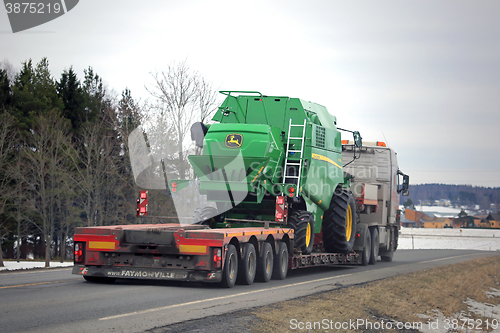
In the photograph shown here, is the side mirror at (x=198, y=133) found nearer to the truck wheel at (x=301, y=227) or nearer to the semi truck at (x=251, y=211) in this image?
the semi truck at (x=251, y=211)

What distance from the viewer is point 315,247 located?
1800 centimetres

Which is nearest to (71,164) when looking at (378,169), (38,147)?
(38,147)

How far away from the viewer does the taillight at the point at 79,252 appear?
39.9ft

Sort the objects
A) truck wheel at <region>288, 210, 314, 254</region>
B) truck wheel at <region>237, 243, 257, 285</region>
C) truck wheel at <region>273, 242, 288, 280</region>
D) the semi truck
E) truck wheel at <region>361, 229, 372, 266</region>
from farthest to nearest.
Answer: truck wheel at <region>361, 229, 372, 266</region> → truck wheel at <region>288, 210, 314, 254</region> → truck wheel at <region>273, 242, 288, 280</region> → truck wheel at <region>237, 243, 257, 285</region> → the semi truck

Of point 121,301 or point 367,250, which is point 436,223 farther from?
point 121,301

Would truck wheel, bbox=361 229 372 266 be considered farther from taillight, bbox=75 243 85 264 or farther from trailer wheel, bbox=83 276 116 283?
taillight, bbox=75 243 85 264

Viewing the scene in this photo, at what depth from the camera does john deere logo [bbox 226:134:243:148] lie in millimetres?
14773

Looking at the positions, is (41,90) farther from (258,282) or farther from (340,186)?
(258,282)

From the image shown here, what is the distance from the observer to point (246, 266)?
12.6 m

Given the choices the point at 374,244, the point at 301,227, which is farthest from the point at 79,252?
the point at 374,244

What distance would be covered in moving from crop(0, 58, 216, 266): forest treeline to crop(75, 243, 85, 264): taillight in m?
19.8

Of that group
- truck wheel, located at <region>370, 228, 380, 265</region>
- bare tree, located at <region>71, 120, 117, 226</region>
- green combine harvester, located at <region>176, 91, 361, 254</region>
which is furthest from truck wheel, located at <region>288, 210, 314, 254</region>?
bare tree, located at <region>71, 120, 117, 226</region>

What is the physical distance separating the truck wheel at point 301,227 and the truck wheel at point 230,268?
3026 millimetres

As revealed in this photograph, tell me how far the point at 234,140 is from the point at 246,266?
353 centimetres
